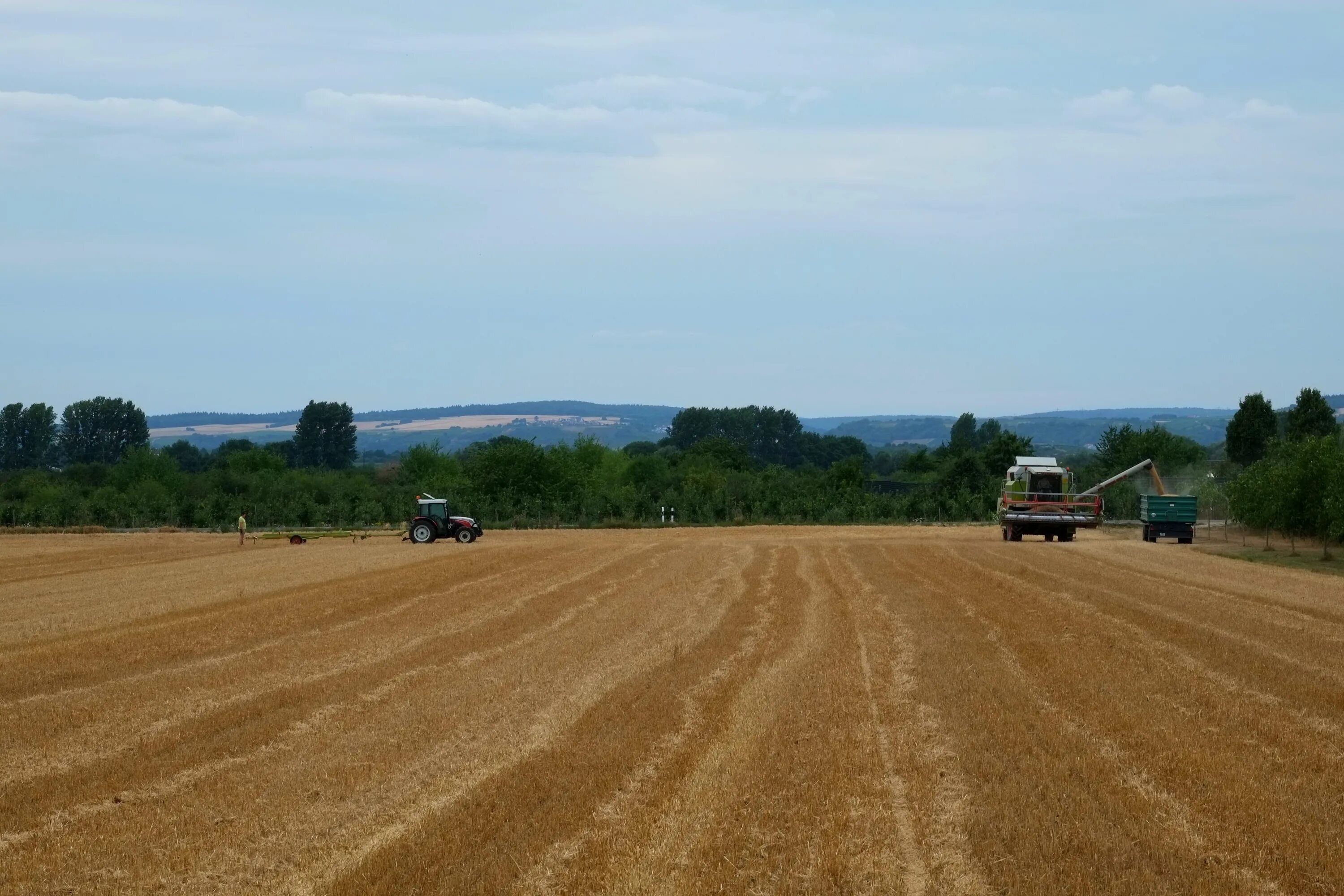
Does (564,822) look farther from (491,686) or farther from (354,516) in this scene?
(354,516)

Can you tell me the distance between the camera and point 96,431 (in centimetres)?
17100

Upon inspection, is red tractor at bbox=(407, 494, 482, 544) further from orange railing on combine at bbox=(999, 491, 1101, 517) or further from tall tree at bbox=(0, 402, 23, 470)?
tall tree at bbox=(0, 402, 23, 470)

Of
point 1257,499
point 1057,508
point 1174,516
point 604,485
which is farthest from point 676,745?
point 604,485

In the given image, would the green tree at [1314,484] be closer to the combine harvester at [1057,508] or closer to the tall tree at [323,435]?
the combine harvester at [1057,508]

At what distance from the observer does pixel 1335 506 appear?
114ft

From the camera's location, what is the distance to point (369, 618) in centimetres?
2156

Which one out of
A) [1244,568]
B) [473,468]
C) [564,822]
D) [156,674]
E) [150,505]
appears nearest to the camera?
[564,822]

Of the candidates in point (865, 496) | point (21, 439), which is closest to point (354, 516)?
point (865, 496)

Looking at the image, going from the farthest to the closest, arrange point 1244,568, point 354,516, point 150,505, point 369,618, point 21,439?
point 21,439, point 150,505, point 354,516, point 1244,568, point 369,618

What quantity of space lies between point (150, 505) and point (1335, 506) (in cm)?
6162

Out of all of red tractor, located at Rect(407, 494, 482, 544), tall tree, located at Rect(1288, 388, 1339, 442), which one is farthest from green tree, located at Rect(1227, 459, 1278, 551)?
tall tree, located at Rect(1288, 388, 1339, 442)

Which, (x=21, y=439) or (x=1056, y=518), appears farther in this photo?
(x=21, y=439)

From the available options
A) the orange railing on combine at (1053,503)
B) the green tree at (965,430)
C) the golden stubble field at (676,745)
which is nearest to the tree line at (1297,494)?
the orange railing on combine at (1053,503)

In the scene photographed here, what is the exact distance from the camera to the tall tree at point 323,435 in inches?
7037
